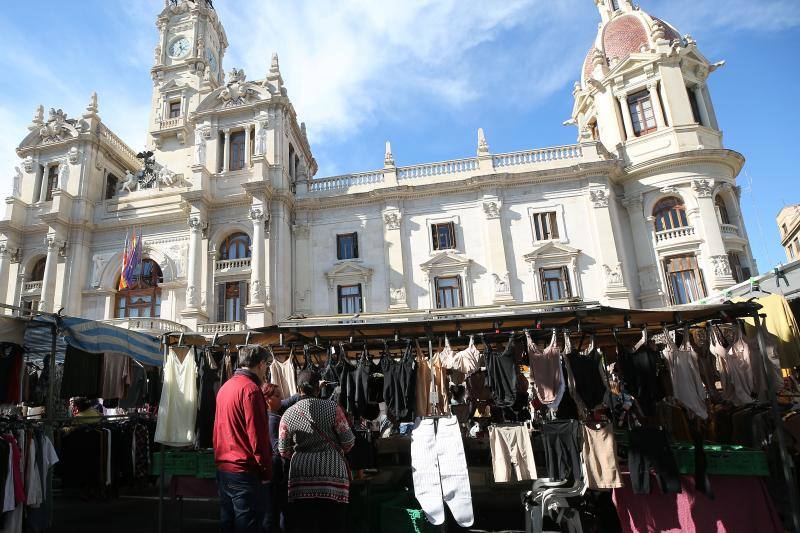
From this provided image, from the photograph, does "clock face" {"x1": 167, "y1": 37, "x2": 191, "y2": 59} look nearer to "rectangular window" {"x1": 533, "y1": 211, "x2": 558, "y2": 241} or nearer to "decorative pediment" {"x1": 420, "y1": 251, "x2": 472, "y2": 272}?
"decorative pediment" {"x1": 420, "y1": 251, "x2": 472, "y2": 272}

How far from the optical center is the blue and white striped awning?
7.79 m

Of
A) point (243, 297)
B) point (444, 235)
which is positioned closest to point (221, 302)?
point (243, 297)

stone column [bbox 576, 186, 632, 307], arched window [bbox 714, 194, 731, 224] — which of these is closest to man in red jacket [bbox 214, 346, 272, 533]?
stone column [bbox 576, 186, 632, 307]

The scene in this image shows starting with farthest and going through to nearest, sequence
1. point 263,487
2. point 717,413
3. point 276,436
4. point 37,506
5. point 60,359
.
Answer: point 60,359
point 717,413
point 37,506
point 276,436
point 263,487

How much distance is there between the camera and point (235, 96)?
2703 centimetres

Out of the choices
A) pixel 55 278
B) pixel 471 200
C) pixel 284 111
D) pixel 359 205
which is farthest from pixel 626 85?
pixel 55 278

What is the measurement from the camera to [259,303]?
21922 mm

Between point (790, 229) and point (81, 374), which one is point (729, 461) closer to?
point (81, 374)

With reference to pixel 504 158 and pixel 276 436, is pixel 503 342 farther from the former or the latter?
pixel 504 158

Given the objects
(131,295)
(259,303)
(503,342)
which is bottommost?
(503,342)

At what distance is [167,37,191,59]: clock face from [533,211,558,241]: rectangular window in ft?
89.9

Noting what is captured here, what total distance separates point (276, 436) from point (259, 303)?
655 inches

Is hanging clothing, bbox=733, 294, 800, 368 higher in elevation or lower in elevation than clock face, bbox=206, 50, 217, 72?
lower

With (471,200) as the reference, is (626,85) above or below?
above
